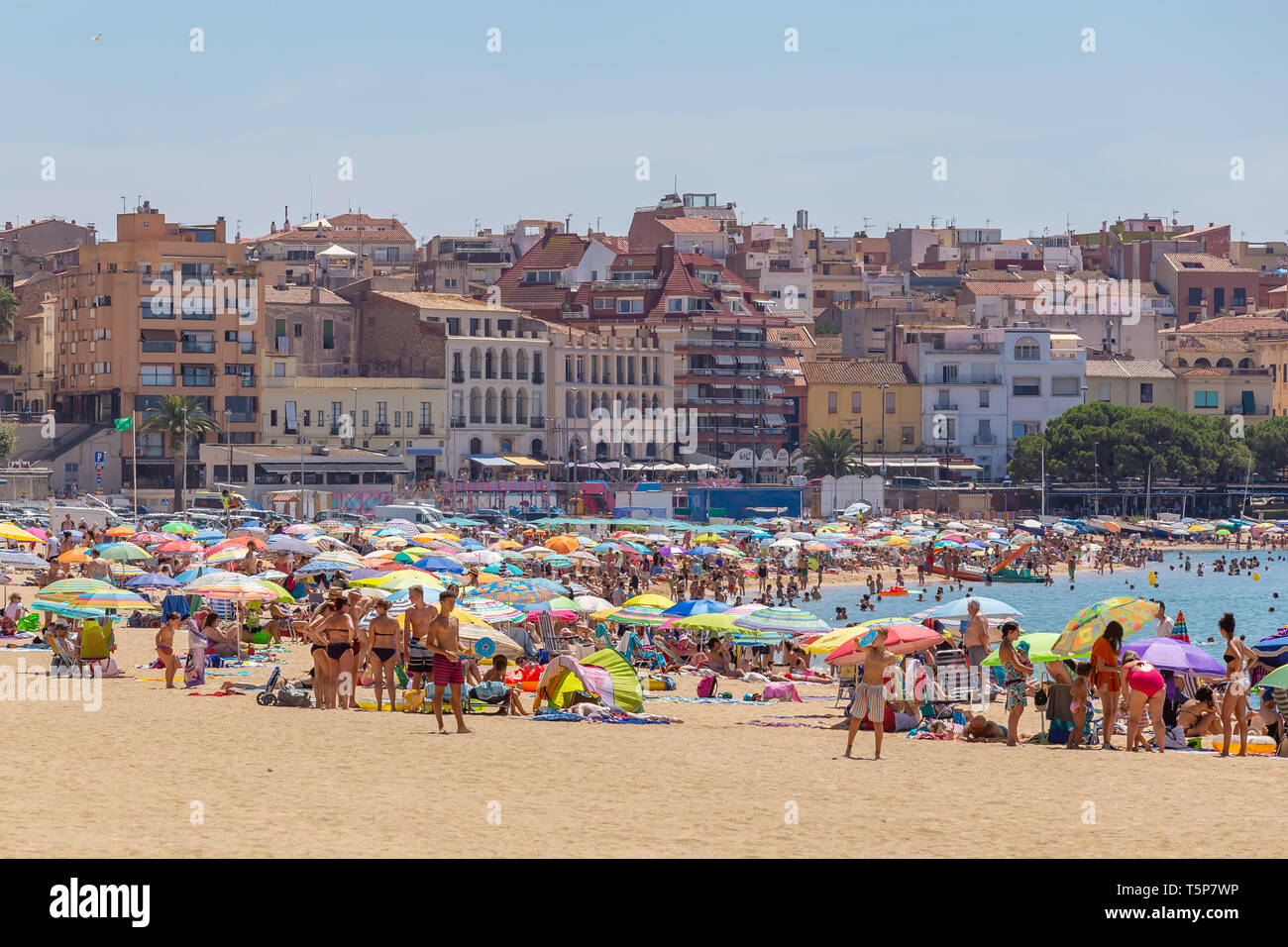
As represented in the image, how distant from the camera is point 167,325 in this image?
78.6 meters

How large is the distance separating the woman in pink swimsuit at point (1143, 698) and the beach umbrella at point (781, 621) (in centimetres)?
643

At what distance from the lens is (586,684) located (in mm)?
19219

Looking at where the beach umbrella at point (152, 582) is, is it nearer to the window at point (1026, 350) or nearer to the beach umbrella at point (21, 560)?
the beach umbrella at point (21, 560)

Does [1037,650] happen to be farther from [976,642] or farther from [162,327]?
[162,327]

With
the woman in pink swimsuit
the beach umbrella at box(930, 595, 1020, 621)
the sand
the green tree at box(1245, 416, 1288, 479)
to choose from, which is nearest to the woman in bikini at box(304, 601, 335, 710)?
the sand

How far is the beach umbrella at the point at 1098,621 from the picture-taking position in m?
19.4

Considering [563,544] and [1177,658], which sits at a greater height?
[1177,658]

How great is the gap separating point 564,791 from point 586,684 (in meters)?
5.29

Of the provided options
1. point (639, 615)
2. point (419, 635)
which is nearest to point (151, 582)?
point (639, 615)

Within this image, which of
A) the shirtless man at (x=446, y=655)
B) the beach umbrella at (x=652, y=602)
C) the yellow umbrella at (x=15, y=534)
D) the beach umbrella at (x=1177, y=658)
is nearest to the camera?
the shirtless man at (x=446, y=655)

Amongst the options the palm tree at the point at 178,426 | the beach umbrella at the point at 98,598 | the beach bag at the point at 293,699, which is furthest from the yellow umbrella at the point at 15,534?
the palm tree at the point at 178,426

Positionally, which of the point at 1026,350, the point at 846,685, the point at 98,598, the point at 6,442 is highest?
the point at 1026,350
